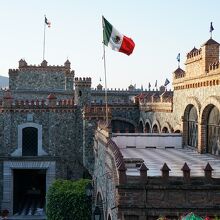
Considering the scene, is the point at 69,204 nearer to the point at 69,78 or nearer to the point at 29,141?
the point at 29,141

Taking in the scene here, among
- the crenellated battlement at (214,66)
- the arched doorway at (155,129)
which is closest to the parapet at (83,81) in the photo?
the arched doorway at (155,129)

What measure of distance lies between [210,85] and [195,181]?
7.49m

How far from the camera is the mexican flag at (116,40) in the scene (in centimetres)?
2080

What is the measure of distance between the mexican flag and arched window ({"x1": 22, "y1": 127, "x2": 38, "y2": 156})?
555 inches

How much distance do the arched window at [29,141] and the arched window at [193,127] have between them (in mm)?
13782

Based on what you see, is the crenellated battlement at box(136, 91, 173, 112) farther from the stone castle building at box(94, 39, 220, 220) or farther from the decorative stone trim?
the decorative stone trim

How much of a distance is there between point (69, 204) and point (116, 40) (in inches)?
350

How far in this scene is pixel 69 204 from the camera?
22.9 m

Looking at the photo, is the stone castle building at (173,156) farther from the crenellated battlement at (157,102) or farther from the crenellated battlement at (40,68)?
the crenellated battlement at (40,68)

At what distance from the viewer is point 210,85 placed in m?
19.5

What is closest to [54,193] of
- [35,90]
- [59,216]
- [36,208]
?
[59,216]

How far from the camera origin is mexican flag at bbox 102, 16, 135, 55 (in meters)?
20.8

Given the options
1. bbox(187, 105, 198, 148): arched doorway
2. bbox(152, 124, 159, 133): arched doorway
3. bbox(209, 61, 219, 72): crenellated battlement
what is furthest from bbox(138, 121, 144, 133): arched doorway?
bbox(209, 61, 219, 72): crenellated battlement

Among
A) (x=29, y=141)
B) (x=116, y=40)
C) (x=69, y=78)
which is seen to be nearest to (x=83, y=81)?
(x=29, y=141)
